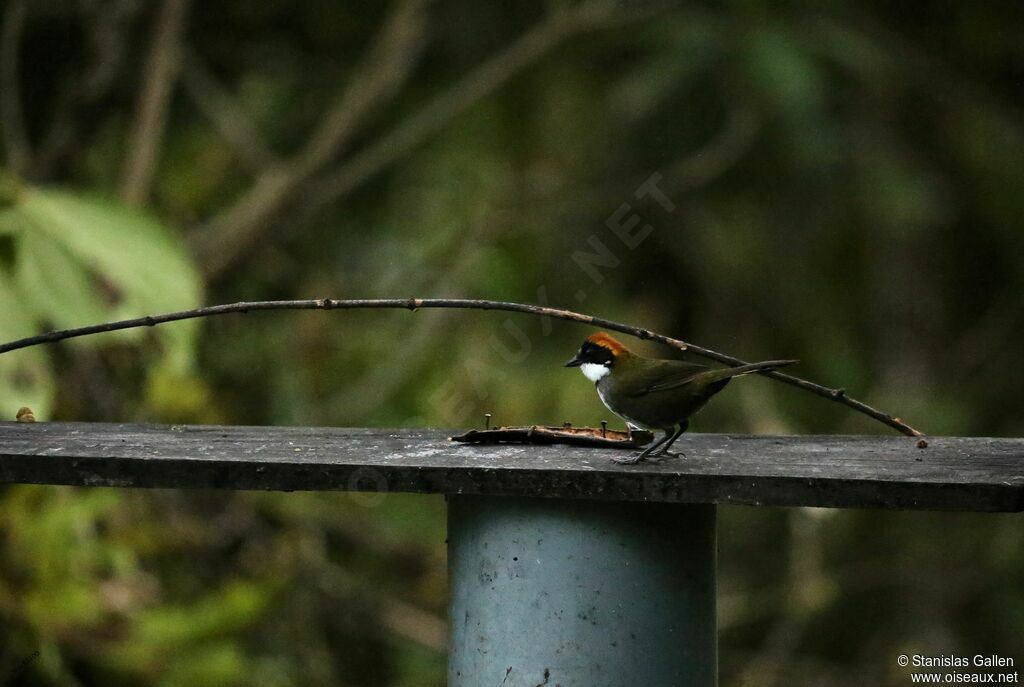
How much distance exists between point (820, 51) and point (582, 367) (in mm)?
4629

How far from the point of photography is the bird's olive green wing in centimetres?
230

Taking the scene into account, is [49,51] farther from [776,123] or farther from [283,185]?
[776,123]

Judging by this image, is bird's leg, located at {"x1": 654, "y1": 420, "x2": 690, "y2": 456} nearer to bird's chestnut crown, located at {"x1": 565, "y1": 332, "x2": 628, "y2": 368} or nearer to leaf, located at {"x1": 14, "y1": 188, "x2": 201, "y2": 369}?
bird's chestnut crown, located at {"x1": 565, "y1": 332, "x2": 628, "y2": 368}

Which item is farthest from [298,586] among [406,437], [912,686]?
[912,686]

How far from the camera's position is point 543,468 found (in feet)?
6.62

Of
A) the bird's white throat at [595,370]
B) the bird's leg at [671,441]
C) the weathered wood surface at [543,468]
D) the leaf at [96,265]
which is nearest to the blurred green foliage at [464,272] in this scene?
the leaf at [96,265]

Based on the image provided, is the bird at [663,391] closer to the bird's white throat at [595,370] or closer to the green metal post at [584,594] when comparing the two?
the bird's white throat at [595,370]

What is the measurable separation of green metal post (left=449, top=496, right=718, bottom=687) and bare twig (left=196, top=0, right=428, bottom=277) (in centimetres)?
341

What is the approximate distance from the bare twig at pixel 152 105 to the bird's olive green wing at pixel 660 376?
323cm

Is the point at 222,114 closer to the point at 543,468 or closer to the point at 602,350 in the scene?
the point at 602,350

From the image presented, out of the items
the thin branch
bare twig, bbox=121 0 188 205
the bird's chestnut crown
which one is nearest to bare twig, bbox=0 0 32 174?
bare twig, bbox=121 0 188 205

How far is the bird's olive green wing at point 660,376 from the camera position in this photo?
2.30 m

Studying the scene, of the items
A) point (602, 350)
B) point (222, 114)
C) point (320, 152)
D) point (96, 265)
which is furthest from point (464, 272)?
point (602, 350)

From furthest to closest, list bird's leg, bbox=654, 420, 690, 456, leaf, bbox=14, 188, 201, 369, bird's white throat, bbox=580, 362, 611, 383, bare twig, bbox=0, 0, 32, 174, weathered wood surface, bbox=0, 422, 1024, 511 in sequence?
bare twig, bbox=0, 0, 32, 174 → leaf, bbox=14, 188, 201, 369 → bird's white throat, bbox=580, 362, 611, 383 → bird's leg, bbox=654, 420, 690, 456 → weathered wood surface, bbox=0, 422, 1024, 511
